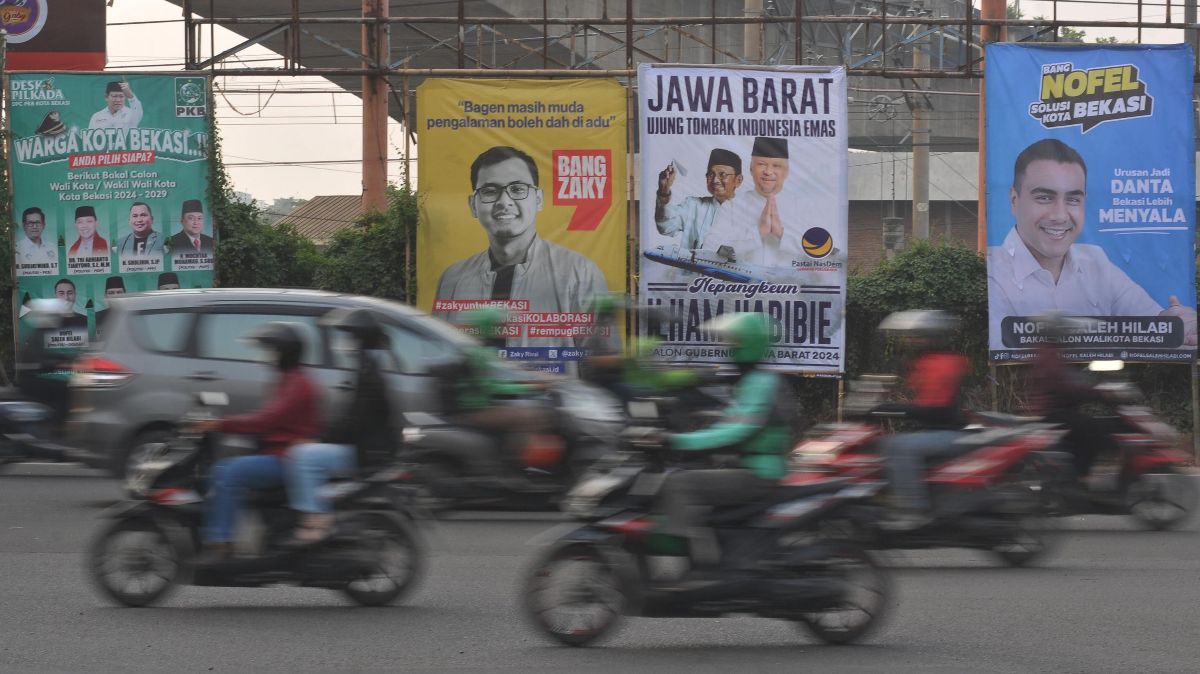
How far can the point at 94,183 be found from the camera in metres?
18.7

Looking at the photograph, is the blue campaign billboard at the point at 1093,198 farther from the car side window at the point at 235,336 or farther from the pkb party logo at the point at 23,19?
Answer: the pkb party logo at the point at 23,19

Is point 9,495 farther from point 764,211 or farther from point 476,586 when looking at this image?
point 764,211

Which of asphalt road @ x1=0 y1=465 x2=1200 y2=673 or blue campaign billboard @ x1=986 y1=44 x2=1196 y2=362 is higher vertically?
blue campaign billboard @ x1=986 y1=44 x2=1196 y2=362

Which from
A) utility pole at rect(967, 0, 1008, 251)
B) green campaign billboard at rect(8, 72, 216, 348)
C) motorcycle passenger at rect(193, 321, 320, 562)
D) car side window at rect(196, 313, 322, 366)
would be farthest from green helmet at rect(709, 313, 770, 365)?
green campaign billboard at rect(8, 72, 216, 348)

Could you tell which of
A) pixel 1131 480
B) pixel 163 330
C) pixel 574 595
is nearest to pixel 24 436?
pixel 163 330

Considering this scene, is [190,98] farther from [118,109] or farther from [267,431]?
[267,431]

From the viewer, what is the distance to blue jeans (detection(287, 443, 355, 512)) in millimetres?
7156

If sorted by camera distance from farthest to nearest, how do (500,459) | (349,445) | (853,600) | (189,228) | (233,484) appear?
(189,228) → (500,459) → (349,445) → (233,484) → (853,600)

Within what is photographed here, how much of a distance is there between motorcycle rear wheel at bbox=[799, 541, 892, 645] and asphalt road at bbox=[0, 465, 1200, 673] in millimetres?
78

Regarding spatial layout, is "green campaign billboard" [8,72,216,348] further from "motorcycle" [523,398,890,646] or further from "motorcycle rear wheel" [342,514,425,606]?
"motorcycle" [523,398,890,646]

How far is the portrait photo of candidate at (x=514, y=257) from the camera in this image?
18.4 metres

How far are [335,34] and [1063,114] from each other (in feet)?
56.1

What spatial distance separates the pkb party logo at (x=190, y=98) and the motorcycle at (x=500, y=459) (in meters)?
9.30

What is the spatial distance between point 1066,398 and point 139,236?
12584 mm
